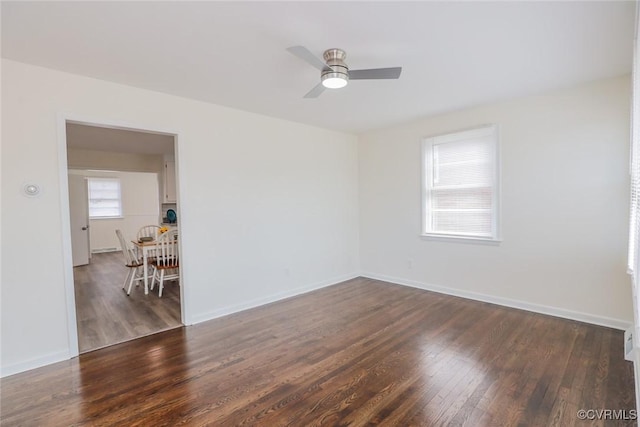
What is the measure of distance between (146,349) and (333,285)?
2.74m

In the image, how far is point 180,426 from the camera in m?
1.78

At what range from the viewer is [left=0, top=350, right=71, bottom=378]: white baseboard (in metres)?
2.36

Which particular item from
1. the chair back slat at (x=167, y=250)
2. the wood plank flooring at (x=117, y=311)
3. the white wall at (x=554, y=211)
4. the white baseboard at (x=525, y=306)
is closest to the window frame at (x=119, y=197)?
the wood plank flooring at (x=117, y=311)

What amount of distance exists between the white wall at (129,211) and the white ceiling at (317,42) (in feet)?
21.6

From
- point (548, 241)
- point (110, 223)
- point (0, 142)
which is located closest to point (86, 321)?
point (0, 142)

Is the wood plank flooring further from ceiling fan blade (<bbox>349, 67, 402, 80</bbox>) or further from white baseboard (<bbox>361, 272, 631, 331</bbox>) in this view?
white baseboard (<bbox>361, 272, 631, 331</bbox>)

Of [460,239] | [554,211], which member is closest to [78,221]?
Result: [460,239]

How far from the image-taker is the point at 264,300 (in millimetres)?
4020

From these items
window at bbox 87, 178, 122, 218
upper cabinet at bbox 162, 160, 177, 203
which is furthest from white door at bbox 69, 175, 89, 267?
upper cabinet at bbox 162, 160, 177, 203

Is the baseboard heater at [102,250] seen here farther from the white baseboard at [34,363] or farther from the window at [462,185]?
the window at [462,185]

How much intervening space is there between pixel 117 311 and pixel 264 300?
181 cm

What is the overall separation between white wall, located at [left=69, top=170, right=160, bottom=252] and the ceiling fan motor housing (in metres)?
7.54

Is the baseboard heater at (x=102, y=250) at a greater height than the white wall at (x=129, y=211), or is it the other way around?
the white wall at (x=129, y=211)

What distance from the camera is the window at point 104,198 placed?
846 centimetres
